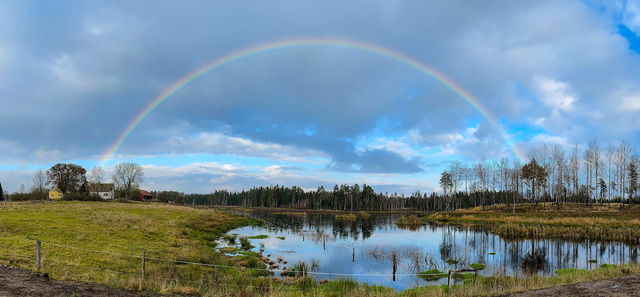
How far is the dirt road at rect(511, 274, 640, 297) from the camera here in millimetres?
14414

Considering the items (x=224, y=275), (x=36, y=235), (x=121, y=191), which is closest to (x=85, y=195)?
(x=121, y=191)

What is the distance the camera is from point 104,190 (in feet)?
483

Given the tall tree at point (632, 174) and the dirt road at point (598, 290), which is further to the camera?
the tall tree at point (632, 174)

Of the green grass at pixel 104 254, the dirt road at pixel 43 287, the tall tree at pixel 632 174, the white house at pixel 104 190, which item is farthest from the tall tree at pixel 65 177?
the tall tree at pixel 632 174

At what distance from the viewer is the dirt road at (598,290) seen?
14.4 meters

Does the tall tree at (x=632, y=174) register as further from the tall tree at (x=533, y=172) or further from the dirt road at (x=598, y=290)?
the dirt road at (x=598, y=290)

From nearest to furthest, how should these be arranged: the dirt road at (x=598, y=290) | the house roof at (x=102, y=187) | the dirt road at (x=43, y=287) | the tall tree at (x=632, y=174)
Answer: the dirt road at (x=43, y=287) → the dirt road at (x=598, y=290) → the tall tree at (x=632, y=174) → the house roof at (x=102, y=187)

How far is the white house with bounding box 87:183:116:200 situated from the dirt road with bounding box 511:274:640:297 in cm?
14894

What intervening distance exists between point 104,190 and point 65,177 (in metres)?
31.0

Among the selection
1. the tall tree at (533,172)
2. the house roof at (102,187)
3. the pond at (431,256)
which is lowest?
the pond at (431,256)

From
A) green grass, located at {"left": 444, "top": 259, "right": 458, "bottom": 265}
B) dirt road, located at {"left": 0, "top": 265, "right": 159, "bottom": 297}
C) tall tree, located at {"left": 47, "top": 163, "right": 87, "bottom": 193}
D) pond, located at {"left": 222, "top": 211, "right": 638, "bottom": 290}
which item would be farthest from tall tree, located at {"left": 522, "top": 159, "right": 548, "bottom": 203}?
tall tree, located at {"left": 47, "top": 163, "right": 87, "bottom": 193}

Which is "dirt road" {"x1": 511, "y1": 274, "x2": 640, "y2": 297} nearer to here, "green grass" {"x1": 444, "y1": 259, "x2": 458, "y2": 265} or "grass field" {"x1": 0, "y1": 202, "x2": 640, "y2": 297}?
"grass field" {"x1": 0, "y1": 202, "x2": 640, "y2": 297}

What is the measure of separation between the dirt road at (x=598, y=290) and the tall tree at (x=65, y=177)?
13659cm

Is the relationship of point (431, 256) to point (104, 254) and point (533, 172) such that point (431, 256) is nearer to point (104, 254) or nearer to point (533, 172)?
point (104, 254)
